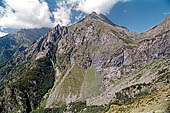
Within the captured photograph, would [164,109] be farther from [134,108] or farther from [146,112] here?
[134,108]

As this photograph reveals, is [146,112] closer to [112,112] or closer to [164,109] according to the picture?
[164,109]

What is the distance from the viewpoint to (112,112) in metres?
39.2

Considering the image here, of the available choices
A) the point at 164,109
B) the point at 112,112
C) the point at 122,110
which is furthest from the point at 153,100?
the point at 112,112

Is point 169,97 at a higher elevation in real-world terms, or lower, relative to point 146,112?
higher

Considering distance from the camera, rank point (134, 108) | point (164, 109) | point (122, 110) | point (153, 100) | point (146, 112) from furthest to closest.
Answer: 1. point (122, 110)
2. point (134, 108)
3. point (153, 100)
4. point (146, 112)
5. point (164, 109)

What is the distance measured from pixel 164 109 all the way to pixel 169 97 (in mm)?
4189

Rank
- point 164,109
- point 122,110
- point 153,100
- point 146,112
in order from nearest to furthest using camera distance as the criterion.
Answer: point 164,109
point 146,112
point 153,100
point 122,110

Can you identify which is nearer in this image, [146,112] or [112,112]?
[146,112]

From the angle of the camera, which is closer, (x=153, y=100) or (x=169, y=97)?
(x=169, y=97)

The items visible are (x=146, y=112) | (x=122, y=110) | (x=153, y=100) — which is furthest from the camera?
(x=122, y=110)

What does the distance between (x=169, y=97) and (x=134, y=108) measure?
28.8 feet

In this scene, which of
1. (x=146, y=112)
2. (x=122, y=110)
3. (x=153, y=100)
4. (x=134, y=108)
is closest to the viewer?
(x=146, y=112)

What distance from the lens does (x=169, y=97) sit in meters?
29.3

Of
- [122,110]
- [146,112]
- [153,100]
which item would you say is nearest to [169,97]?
[153,100]
